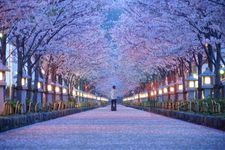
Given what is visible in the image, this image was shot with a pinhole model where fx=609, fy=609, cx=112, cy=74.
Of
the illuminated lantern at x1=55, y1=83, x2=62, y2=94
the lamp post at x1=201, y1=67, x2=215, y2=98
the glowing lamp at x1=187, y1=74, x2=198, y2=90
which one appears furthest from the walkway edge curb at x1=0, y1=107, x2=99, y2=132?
the illuminated lantern at x1=55, y1=83, x2=62, y2=94

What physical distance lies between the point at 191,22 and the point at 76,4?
6.91 metres

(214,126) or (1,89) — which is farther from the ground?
(1,89)

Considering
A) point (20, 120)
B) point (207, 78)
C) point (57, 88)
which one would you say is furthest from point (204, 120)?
point (57, 88)

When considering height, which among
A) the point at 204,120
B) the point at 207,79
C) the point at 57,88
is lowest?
the point at 204,120

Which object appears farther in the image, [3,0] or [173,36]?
[173,36]

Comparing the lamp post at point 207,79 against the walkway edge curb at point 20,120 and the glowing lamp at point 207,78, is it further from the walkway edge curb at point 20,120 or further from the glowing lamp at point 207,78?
the walkway edge curb at point 20,120

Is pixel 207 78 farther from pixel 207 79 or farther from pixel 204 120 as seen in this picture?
pixel 204 120

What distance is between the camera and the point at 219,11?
25891 mm

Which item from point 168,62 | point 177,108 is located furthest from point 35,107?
point 168,62

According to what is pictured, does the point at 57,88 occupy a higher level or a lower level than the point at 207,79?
higher

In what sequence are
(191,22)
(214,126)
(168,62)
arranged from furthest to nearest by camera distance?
(168,62), (191,22), (214,126)

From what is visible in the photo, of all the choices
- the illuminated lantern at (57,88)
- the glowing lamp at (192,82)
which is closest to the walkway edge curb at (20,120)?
the glowing lamp at (192,82)

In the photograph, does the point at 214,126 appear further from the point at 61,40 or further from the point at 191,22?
the point at 61,40

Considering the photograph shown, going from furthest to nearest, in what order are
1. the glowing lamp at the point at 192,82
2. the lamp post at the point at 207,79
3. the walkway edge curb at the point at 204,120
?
the glowing lamp at the point at 192,82
the lamp post at the point at 207,79
the walkway edge curb at the point at 204,120
